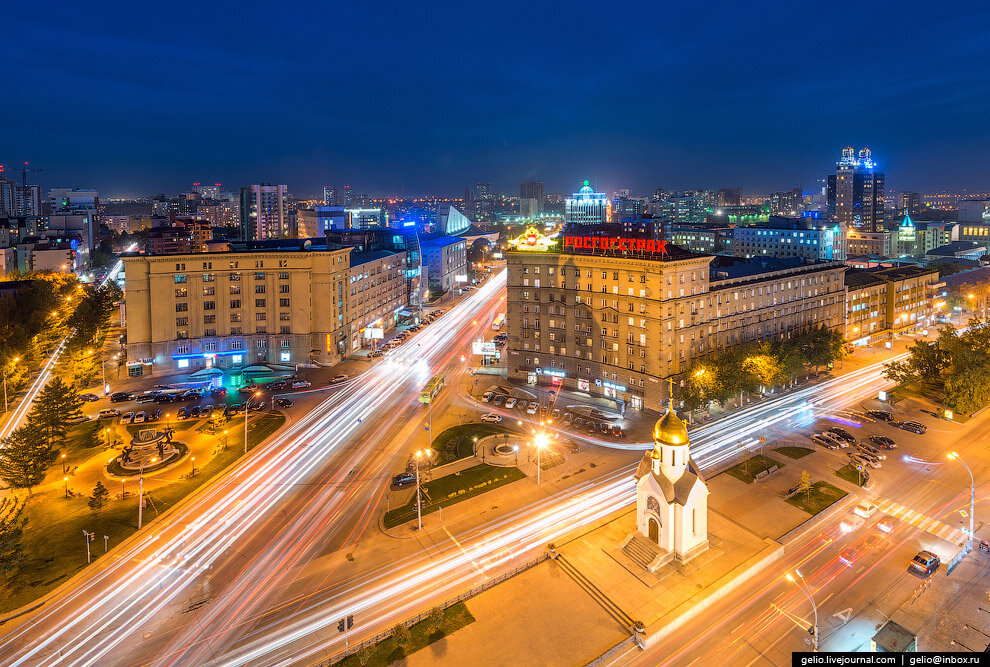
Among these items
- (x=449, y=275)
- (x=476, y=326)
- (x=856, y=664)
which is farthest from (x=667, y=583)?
(x=449, y=275)

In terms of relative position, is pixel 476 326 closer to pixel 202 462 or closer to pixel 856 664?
pixel 202 462

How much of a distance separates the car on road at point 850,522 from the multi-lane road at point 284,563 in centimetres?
1282

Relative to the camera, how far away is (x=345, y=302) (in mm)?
103938

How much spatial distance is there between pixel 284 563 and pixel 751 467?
146 ft

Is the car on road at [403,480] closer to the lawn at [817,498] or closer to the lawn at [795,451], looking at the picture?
the lawn at [817,498]

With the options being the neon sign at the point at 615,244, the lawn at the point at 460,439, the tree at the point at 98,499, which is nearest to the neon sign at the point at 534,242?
the neon sign at the point at 615,244

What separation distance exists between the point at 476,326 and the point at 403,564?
87.2m

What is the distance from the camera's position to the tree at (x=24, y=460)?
49.6 meters

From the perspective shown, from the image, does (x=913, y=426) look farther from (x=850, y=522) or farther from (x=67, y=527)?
(x=67, y=527)

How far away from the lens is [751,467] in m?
56.8

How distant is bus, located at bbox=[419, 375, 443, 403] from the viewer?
245 ft

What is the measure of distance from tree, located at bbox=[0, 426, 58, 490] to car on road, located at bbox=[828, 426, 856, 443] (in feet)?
267

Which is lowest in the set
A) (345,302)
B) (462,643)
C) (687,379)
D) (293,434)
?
(462,643)

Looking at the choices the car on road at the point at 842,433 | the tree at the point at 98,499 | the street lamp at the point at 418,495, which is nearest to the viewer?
the street lamp at the point at 418,495
